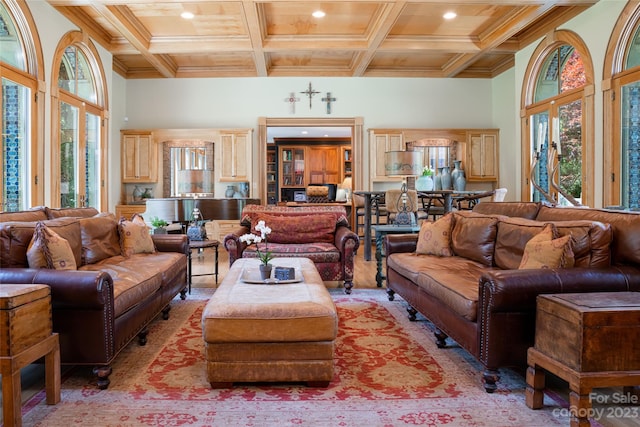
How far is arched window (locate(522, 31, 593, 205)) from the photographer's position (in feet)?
19.8

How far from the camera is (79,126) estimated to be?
659cm

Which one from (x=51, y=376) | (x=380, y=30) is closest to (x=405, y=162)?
(x=380, y=30)

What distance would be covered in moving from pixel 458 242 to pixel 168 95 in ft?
22.3

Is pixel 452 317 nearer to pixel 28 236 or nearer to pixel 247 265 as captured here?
pixel 247 265

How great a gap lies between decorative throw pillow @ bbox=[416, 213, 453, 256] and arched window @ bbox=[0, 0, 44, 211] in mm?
4299

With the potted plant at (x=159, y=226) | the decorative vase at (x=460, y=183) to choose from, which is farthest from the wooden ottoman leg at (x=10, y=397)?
the decorative vase at (x=460, y=183)

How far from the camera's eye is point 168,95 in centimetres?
881

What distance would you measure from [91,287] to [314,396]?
1268mm

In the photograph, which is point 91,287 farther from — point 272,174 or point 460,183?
point 272,174

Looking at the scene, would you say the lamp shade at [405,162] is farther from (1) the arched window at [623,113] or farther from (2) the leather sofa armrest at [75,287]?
(2) the leather sofa armrest at [75,287]

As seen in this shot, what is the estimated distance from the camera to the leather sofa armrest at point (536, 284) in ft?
7.63

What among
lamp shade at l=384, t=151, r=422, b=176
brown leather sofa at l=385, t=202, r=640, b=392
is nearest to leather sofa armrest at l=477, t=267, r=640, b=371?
brown leather sofa at l=385, t=202, r=640, b=392

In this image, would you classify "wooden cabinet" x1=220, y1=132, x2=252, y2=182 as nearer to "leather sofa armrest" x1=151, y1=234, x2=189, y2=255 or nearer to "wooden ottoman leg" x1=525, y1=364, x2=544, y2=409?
"leather sofa armrest" x1=151, y1=234, x2=189, y2=255

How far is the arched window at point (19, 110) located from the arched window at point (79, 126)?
1.50 ft
